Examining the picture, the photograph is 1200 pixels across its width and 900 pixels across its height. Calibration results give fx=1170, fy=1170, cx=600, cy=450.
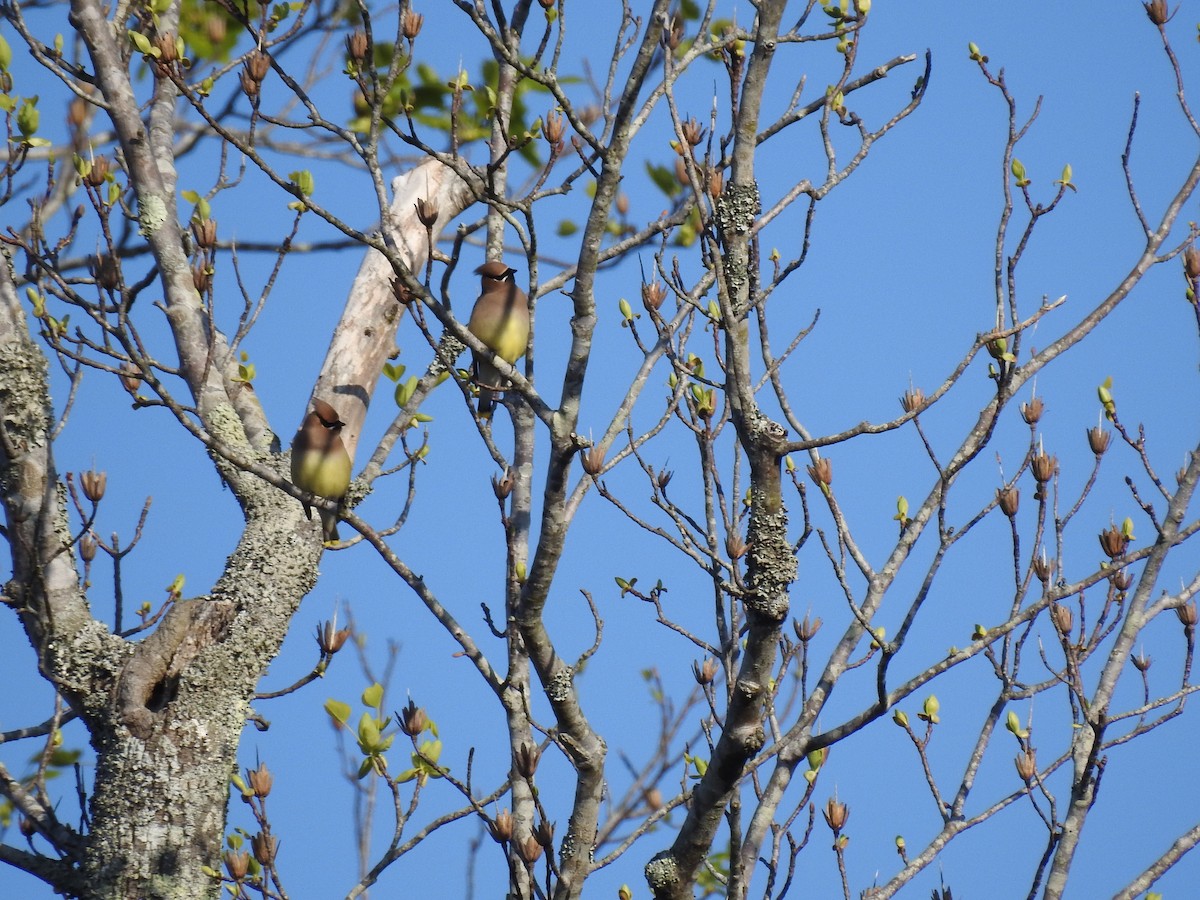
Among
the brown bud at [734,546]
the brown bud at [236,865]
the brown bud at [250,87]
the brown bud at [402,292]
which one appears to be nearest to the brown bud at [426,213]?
the brown bud at [402,292]

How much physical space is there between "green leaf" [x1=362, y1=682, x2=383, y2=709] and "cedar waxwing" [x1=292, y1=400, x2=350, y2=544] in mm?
588

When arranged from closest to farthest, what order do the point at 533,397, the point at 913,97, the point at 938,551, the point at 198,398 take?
the point at 533,397 < the point at 938,551 < the point at 913,97 < the point at 198,398

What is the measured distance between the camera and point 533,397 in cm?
299

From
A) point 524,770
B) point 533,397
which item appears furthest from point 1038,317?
point 524,770

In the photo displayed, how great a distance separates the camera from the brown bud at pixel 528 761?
3.04 m

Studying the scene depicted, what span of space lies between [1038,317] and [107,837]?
310 centimetres

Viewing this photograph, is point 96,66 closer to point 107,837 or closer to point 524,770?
point 107,837

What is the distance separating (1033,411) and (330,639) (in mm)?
2410

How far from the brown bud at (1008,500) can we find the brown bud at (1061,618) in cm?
35

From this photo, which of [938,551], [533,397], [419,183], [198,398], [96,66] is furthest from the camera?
[419,183]

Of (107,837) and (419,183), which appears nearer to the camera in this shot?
(107,837)

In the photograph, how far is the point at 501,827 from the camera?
3.07 m

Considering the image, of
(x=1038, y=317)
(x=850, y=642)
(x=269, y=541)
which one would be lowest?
(x=850, y=642)

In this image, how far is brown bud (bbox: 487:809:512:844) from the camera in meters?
3.01
